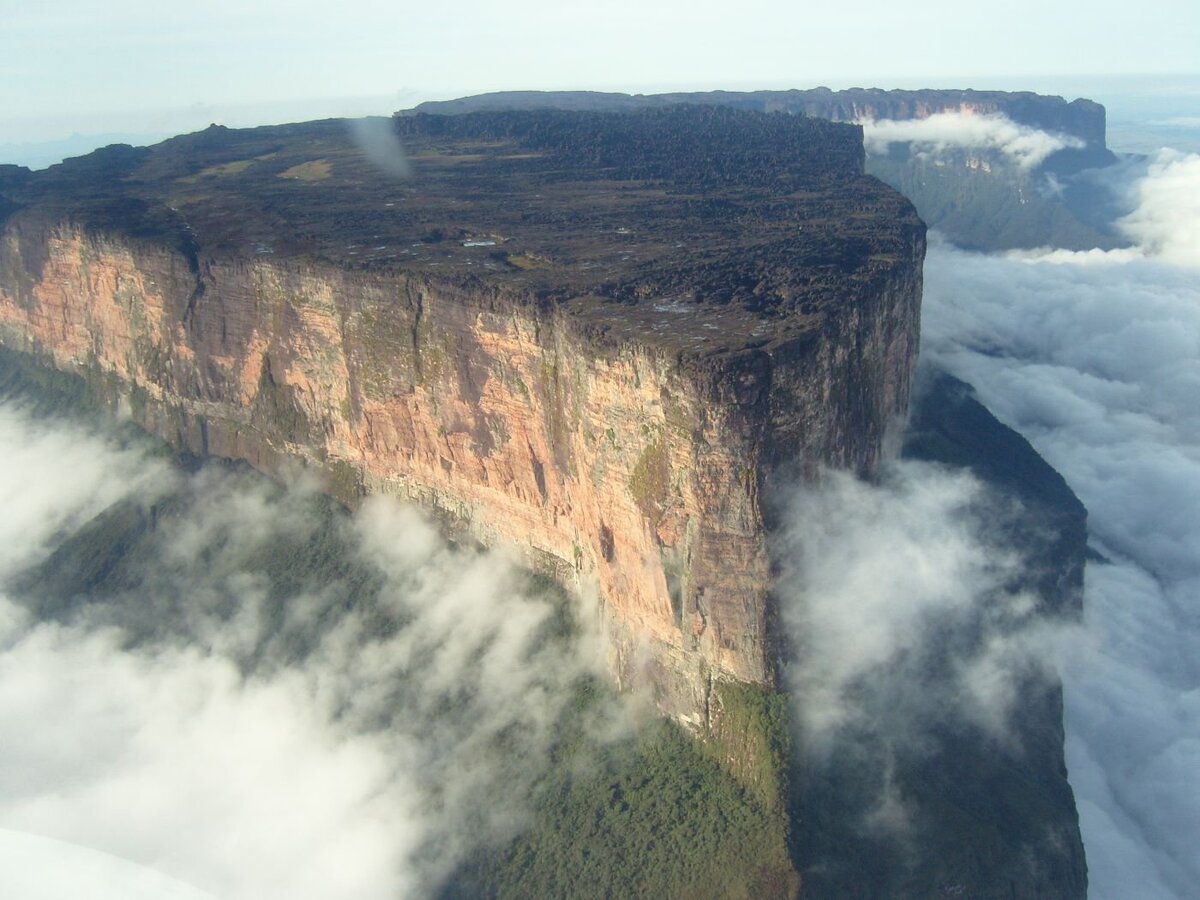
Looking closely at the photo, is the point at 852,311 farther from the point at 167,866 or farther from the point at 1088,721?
the point at 167,866

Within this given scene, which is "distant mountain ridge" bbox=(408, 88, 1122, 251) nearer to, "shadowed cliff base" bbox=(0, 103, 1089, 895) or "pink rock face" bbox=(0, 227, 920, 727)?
"shadowed cliff base" bbox=(0, 103, 1089, 895)

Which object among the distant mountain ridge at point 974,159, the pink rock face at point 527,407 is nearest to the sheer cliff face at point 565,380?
the pink rock face at point 527,407

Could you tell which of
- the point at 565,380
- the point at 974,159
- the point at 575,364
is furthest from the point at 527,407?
the point at 974,159

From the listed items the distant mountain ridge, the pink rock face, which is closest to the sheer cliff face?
the pink rock face

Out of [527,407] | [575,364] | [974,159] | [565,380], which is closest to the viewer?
[575,364]

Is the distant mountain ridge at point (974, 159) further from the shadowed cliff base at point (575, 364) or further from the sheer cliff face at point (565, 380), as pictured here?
the sheer cliff face at point (565, 380)

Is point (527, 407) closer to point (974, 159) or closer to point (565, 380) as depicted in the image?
point (565, 380)
